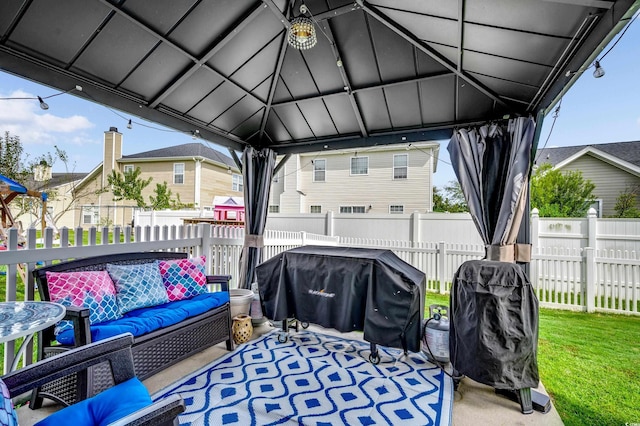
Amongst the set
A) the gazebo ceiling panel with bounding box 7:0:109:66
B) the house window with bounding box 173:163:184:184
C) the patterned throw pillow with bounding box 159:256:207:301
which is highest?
the house window with bounding box 173:163:184:184

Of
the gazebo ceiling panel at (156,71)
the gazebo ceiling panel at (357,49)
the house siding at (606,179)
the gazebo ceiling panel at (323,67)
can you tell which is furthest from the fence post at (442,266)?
the house siding at (606,179)

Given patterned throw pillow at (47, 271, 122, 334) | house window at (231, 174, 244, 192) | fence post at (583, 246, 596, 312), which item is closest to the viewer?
patterned throw pillow at (47, 271, 122, 334)

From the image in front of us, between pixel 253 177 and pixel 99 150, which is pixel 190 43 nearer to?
pixel 253 177

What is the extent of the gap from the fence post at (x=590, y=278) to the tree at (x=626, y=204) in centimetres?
510

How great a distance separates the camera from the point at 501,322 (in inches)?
86.8

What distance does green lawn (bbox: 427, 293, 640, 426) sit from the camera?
226 cm

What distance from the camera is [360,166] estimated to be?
36.6 ft

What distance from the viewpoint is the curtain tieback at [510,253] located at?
10.2 feet

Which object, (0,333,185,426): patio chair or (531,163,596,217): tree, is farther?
(531,163,596,217): tree

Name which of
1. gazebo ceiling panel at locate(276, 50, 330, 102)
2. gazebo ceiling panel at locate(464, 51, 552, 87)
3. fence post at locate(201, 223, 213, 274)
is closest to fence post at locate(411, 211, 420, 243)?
gazebo ceiling panel at locate(276, 50, 330, 102)

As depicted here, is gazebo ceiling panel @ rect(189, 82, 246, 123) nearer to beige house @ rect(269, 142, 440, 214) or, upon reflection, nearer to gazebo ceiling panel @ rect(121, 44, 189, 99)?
gazebo ceiling panel @ rect(121, 44, 189, 99)

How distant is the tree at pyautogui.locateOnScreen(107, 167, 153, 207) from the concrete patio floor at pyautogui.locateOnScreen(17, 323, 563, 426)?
12.0m

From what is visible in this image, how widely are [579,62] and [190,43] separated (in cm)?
315

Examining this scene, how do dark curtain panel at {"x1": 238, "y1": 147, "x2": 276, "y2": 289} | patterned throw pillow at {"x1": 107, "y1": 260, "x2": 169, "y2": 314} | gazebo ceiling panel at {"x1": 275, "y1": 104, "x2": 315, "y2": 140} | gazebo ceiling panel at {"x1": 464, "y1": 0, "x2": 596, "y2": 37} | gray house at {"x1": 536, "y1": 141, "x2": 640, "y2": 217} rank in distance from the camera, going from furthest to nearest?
1. gray house at {"x1": 536, "y1": 141, "x2": 640, "y2": 217}
2. dark curtain panel at {"x1": 238, "y1": 147, "x2": 276, "y2": 289}
3. gazebo ceiling panel at {"x1": 275, "y1": 104, "x2": 315, "y2": 140}
4. patterned throw pillow at {"x1": 107, "y1": 260, "x2": 169, "y2": 314}
5. gazebo ceiling panel at {"x1": 464, "y1": 0, "x2": 596, "y2": 37}
